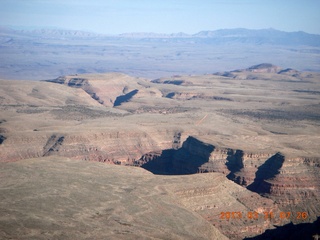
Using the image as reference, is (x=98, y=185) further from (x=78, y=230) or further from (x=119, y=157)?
(x=119, y=157)

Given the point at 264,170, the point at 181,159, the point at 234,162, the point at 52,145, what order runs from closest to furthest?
the point at 264,170, the point at 234,162, the point at 181,159, the point at 52,145

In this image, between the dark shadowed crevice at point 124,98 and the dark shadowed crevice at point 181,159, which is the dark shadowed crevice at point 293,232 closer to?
the dark shadowed crevice at point 181,159

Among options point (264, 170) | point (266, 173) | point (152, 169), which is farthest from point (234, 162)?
point (152, 169)

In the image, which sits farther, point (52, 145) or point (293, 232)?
point (52, 145)

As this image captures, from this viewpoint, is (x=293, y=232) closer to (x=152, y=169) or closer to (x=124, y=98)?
(x=152, y=169)

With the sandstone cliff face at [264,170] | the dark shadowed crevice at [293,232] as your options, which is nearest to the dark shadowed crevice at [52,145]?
the sandstone cliff face at [264,170]

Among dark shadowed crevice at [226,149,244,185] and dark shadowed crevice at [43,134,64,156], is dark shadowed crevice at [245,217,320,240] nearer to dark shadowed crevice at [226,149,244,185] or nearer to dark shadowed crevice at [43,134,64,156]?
dark shadowed crevice at [226,149,244,185]
